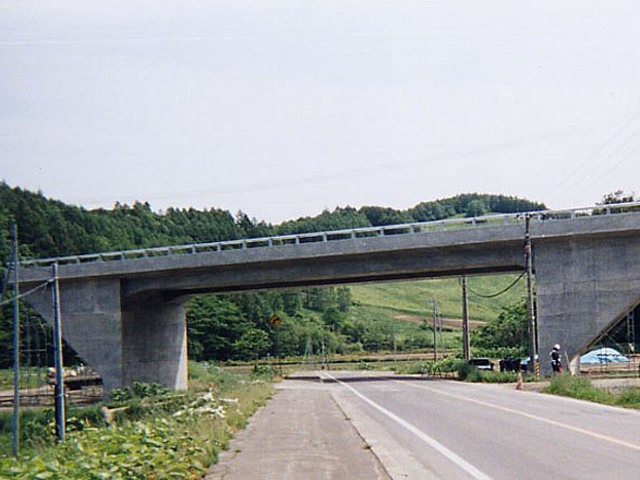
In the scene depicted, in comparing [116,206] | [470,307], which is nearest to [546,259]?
[470,307]

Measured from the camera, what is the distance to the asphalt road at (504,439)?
11.7m

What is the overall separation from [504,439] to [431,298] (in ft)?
494

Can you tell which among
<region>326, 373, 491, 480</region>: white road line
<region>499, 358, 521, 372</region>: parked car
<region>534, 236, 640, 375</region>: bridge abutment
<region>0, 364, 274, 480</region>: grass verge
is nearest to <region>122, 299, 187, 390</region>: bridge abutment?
<region>499, 358, 521, 372</region>: parked car

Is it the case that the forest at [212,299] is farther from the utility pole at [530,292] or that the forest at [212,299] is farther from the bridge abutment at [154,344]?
the utility pole at [530,292]

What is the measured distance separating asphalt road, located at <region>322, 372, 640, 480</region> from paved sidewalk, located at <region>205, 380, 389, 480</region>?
0.37 meters

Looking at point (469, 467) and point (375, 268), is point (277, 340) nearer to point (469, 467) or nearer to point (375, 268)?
point (375, 268)

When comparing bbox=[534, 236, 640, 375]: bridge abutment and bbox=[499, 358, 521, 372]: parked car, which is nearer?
bbox=[534, 236, 640, 375]: bridge abutment

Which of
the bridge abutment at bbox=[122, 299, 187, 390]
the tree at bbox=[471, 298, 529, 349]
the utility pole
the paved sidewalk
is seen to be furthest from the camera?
the tree at bbox=[471, 298, 529, 349]

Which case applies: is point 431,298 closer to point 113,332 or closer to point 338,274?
point 113,332

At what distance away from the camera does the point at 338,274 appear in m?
50.3

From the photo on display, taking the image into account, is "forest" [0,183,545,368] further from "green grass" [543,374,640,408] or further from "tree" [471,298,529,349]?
"green grass" [543,374,640,408]

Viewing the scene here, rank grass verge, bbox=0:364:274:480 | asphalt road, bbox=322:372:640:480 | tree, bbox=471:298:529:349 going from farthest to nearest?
tree, bbox=471:298:529:349, asphalt road, bbox=322:372:640:480, grass verge, bbox=0:364:274:480

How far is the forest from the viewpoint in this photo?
106m

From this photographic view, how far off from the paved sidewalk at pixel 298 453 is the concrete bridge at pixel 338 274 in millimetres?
20952
